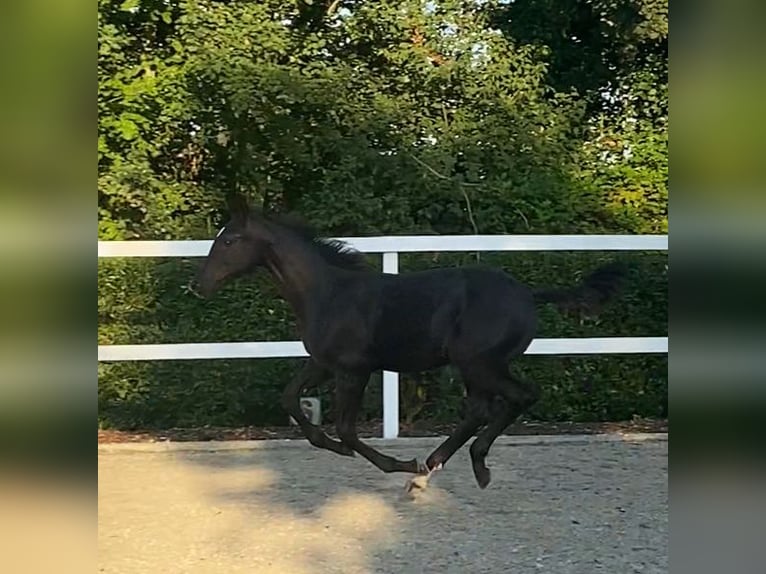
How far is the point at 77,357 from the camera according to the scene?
832mm

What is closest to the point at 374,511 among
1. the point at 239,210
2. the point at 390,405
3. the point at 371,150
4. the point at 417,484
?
the point at 417,484

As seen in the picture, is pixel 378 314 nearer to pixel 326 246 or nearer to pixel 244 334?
pixel 326 246

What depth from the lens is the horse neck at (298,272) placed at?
363cm

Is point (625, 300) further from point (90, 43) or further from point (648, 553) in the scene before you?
point (90, 43)

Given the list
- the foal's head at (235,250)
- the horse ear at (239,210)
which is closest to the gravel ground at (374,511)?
the foal's head at (235,250)

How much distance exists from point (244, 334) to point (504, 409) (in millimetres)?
2846

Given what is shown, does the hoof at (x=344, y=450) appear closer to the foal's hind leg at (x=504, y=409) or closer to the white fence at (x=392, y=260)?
the foal's hind leg at (x=504, y=409)

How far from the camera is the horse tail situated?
3770 mm

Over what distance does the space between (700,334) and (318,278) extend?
280cm

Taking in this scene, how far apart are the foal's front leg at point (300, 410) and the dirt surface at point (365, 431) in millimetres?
2058

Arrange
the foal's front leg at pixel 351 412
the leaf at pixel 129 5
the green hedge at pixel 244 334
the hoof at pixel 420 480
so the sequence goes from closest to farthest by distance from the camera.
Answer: the foal's front leg at pixel 351 412, the hoof at pixel 420 480, the green hedge at pixel 244 334, the leaf at pixel 129 5

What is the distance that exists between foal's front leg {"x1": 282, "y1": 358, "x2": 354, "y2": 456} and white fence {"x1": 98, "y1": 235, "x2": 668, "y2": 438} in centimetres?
166

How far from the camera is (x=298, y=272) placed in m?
3.63

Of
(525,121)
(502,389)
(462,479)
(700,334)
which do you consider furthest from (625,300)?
(700,334)
